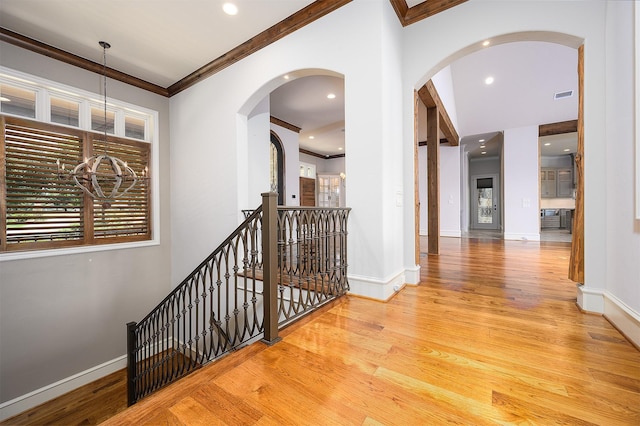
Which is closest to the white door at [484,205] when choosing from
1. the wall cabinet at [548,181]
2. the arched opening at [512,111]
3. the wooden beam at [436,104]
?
the wall cabinet at [548,181]

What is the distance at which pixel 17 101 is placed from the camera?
338 centimetres

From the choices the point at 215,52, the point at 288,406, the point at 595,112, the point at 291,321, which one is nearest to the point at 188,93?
the point at 215,52

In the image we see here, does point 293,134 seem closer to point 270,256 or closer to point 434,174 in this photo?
point 434,174

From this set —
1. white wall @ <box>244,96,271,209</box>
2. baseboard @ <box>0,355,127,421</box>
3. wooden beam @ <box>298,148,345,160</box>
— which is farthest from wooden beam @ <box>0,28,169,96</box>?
wooden beam @ <box>298,148,345,160</box>

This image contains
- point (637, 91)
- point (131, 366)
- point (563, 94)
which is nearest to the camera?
point (637, 91)

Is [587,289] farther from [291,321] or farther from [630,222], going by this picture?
[291,321]

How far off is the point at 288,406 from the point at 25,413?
455cm

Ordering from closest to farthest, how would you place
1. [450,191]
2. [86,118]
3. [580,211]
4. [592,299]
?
[592,299], [580,211], [86,118], [450,191]

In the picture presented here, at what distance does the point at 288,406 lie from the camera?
44.3 inches

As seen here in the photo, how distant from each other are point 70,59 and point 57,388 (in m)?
4.80

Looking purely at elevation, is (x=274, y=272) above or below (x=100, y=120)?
→ below

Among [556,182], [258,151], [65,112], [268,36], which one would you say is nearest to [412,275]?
[258,151]

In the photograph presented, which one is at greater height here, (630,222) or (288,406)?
(630,222)

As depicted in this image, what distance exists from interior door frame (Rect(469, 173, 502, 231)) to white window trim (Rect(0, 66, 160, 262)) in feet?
38.5
